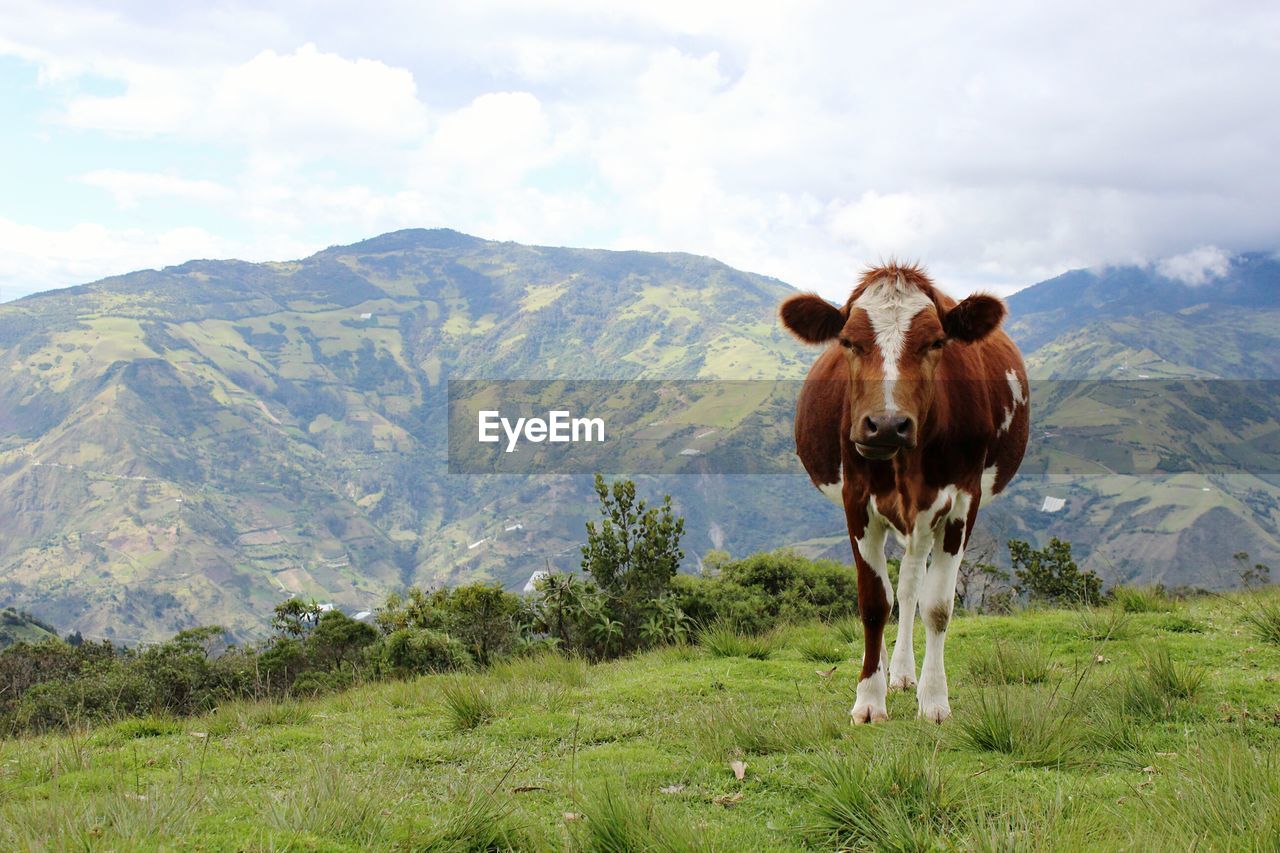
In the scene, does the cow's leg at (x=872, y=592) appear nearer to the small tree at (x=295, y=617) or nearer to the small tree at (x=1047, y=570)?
the small tree at (x=295, y=617)

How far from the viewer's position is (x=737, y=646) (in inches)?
416

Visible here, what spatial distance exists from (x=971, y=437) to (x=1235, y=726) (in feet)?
8.15

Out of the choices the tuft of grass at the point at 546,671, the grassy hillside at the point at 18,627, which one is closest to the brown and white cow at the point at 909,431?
the tuft of grass at the point at 546,671

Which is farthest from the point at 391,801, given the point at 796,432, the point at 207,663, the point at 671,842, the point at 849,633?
the point at 207,663

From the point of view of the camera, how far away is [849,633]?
11164 millimetres

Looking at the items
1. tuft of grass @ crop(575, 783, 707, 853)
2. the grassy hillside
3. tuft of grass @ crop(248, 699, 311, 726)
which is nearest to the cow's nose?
tuft of grass @ crop(575, 783, 707, 853)

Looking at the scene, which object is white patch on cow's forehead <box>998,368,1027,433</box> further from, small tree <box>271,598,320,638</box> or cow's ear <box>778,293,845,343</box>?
small tree <box>271,598,320,638</box>

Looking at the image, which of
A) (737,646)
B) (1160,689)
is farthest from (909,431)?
(737,646)

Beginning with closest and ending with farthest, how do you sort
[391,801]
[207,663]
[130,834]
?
1. [130,834]
2. [391,801]
3. [207,663]

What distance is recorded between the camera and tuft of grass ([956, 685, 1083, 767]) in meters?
5.16

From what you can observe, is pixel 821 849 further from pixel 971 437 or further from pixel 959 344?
pixel 959 344

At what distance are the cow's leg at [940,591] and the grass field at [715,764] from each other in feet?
1.37

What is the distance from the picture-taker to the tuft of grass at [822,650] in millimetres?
10180

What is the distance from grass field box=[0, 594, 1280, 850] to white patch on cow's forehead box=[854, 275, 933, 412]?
2.15 metres
